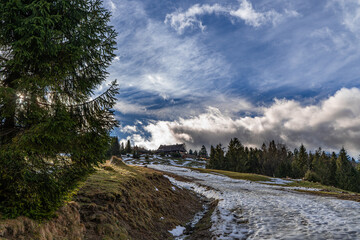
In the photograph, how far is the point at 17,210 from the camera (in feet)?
17.3

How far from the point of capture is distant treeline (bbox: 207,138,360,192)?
63406 millimetres

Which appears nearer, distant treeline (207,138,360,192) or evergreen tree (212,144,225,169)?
distant treeline (207,138,360,192)

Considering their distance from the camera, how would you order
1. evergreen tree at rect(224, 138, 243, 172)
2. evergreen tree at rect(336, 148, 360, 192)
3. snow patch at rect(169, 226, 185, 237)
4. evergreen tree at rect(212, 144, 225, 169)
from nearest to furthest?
snow patch at rect(169, 226, 185, 237) → evergreen tree at rect(336, 148, 360, 192) → evergreen tree at rect(224, 138, 243, 172) → evergreen tree at rect(212, 144, 225, 169)

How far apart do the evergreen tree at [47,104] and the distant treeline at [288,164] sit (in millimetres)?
62503

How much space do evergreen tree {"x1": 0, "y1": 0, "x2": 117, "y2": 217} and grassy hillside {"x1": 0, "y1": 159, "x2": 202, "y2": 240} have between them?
1.68 ft

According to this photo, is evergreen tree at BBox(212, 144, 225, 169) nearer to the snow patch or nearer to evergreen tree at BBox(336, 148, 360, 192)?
evergreen tree at BBox(336, 148, 360, 192)

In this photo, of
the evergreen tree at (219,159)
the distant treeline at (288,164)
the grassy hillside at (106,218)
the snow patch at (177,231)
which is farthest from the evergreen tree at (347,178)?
the snow patch at (177,231)

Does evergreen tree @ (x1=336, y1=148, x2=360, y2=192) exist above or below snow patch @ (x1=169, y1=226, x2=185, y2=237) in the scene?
above

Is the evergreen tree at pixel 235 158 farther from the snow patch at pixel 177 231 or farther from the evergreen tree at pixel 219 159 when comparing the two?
the snow patch at pixel 177 231

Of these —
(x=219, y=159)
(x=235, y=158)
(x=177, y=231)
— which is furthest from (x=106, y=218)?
(x=219, y=159)

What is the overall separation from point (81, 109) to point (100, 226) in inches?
172

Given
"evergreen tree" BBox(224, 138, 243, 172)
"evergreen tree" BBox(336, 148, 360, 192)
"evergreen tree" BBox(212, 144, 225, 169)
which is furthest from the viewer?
"evergreen tree" BBox(212, 144, 225, 169)

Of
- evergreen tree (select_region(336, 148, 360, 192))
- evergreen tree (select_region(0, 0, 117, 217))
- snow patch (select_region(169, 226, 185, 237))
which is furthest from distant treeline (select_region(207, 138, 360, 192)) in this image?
evergreen tree (select_region(0, 0, 117, 217))

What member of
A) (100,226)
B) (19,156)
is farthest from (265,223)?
(19,156)
